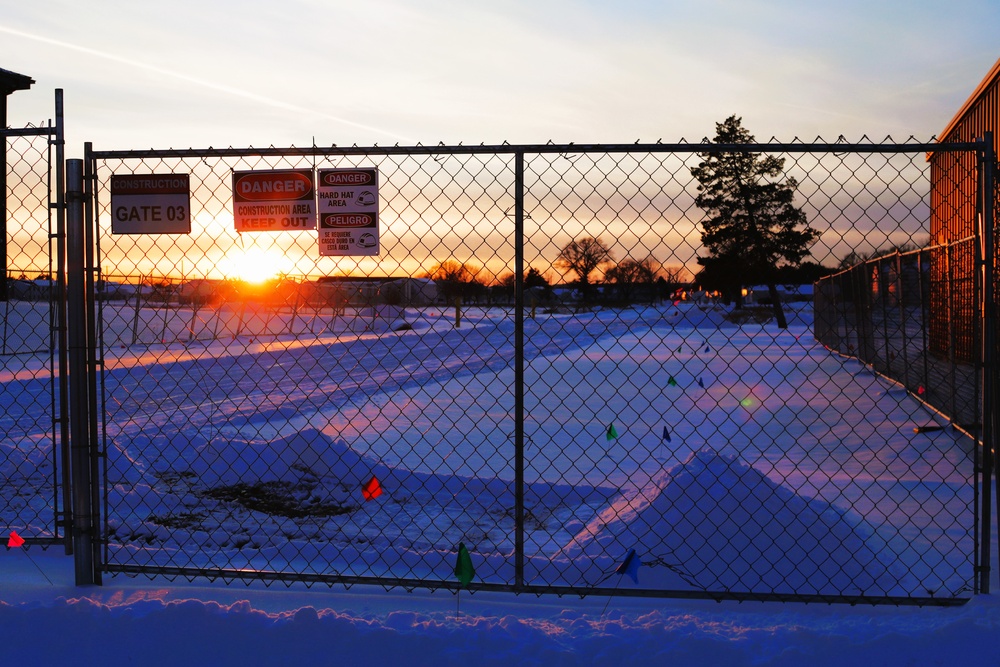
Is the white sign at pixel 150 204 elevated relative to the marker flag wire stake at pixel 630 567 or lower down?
elevated

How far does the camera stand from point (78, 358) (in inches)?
161

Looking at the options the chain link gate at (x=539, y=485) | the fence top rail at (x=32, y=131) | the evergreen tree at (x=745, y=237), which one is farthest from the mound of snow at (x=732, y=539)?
the evergreen tree at (x=745, y=237)

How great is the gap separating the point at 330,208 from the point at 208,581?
2.10 metres

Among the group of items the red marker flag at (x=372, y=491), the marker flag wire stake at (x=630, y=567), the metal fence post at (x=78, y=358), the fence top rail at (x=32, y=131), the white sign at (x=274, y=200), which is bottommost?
the red marker flag at (x=372, y=491)

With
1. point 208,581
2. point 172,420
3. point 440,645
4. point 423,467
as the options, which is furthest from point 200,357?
point 440,645

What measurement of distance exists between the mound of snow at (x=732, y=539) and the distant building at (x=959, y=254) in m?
2.78

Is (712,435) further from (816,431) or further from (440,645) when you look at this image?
(440,645)

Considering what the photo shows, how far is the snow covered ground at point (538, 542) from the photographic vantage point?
3547mm

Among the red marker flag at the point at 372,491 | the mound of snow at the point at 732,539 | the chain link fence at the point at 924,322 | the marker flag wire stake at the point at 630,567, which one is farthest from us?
the chain link fence at the point at 924,322

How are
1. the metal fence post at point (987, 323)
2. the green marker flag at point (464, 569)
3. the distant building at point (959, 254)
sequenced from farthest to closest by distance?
1. the distant building at point (959, 254)
2. the green marker flag at point (464, 569)
3. the metal fence post at point (987, 323)

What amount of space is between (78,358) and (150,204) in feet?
2.87

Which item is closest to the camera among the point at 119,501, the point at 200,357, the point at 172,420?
the point at 119,501

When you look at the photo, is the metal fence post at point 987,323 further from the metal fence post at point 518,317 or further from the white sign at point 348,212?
the white sign at point 348,212

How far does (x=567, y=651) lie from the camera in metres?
3.46
